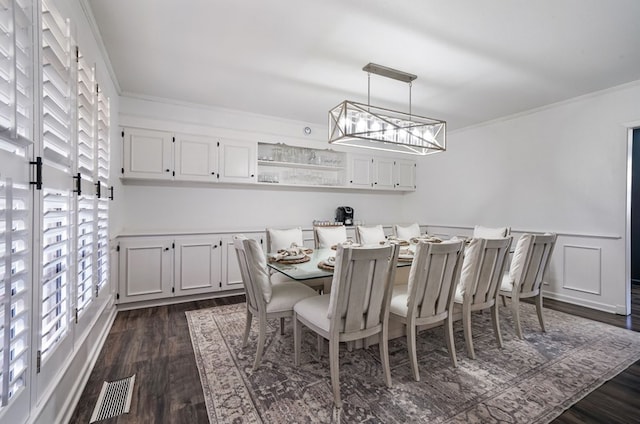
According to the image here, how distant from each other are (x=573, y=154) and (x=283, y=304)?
3.95 meters

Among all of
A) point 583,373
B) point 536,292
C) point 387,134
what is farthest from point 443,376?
point 387,134

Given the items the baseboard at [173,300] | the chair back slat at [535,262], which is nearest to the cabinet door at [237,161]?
the baseboard at [173,300]

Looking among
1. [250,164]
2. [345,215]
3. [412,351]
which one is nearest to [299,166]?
[250,164]

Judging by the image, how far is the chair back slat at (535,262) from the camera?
2.63 m

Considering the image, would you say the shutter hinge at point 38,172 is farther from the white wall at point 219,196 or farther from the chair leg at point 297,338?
the white wall at point 219,196

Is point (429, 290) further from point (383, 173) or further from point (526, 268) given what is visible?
point (383, 173)

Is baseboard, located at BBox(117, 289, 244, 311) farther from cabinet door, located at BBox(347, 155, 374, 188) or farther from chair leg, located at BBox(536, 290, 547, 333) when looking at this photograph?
chair leg, located at BBox(536, 290, 547, 333)

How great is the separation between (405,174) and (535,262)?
313 centimetres

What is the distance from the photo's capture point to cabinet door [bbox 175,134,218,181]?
370 centimetres

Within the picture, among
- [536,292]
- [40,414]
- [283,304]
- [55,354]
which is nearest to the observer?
[40,414]

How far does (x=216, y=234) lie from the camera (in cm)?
370

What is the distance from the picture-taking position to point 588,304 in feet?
11.4

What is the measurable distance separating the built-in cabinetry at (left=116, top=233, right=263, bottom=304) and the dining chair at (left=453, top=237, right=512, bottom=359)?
8.57ft

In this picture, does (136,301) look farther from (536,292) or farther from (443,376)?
(536,292)
